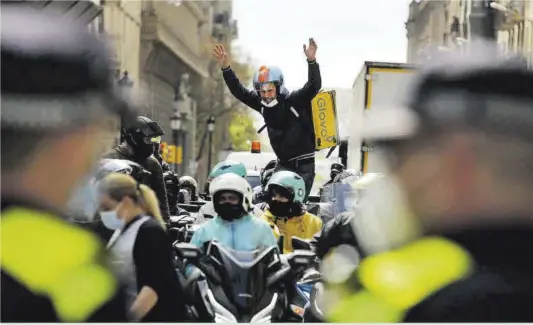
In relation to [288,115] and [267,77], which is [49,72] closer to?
[267,77]

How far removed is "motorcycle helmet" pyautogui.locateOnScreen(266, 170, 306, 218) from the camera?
6.35 metres

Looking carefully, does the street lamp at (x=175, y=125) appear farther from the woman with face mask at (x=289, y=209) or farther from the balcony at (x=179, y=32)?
the woman with face mask at (x=289, y=209)

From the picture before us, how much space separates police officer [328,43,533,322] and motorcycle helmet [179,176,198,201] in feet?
17.8

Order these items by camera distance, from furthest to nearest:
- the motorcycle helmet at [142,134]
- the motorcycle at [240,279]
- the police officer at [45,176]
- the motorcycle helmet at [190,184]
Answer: the motorcycle helmet at [190,184]
the motorcycle helmet at [142,134]
the motorcycle at [240,279]
the police officer at [45,176]

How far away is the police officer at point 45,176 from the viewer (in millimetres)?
4312

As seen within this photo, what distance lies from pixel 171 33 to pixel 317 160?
1271 mm

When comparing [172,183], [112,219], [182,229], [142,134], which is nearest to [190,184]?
[172,183]

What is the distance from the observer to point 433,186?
4465mm

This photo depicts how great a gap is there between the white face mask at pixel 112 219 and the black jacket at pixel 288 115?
1.47 m

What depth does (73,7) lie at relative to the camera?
4.64m

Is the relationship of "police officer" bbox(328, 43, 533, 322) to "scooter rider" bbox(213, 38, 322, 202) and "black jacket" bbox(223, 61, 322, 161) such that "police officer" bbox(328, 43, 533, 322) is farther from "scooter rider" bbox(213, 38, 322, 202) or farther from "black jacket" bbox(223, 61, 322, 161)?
"black jacket" bbox(223, 61, 322, 161)

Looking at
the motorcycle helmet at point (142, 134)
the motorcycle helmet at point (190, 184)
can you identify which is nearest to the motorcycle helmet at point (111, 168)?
the motorcycle helmet at point (142, 134)

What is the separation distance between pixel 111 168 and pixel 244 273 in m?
0.79

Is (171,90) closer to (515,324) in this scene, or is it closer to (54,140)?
(54,140)
